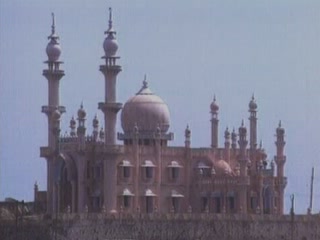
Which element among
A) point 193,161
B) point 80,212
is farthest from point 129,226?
point 193,161

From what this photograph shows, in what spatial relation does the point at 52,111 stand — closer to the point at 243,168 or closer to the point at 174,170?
the point at 174,170

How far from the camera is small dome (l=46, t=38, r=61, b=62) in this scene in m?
89.8

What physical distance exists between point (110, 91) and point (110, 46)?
2986mm

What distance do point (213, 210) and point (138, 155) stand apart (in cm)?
633

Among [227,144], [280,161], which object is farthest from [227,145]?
[280,161]

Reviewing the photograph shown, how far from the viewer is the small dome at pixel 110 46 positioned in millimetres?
84688

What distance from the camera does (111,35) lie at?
85.8 meters

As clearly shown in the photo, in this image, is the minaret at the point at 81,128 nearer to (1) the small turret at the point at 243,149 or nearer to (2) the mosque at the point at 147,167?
(2) the mosque at the point at 147,167

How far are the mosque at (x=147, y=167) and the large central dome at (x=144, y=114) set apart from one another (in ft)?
0.21

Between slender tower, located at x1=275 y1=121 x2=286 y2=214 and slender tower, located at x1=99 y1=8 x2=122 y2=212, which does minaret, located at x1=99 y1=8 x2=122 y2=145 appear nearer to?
slender tower, located at x1=99 y1=8 x2=122 y2=212

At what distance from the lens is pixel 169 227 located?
83.9 meters

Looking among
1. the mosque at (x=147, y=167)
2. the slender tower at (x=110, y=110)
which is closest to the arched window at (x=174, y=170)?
the mosque at (x=147, y=167)

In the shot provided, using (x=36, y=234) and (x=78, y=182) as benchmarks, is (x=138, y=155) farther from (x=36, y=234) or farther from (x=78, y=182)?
(x=36, y=234)

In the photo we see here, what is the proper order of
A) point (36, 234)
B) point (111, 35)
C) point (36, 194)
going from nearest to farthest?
point (36, 234) < point (111, 35) < point (36, 194)
